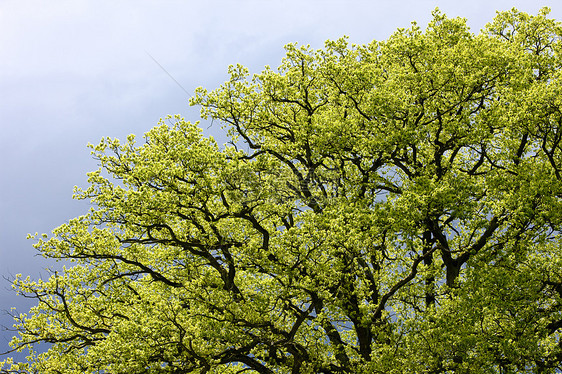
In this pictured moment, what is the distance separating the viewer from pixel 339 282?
19703 mm

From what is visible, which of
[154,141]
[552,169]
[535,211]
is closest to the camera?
[535,211]

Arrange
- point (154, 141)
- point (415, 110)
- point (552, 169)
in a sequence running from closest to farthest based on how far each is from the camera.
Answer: point (552, 169), point (415, 110), point (154, 141)

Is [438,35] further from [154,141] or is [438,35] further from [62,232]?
[62,232]

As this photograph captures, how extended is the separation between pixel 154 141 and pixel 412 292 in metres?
13.6

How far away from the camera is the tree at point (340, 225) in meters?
18.1

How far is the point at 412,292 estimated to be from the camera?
2128cm

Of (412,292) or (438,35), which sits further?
(438,35)

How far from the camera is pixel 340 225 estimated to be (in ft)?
60.4

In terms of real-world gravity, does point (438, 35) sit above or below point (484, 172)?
above

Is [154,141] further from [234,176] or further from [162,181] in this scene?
[234,176]

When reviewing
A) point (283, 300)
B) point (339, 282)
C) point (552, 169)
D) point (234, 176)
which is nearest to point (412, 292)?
point (339, 282)

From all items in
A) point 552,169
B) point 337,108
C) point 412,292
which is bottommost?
point 412,292

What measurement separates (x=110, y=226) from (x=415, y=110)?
15.1m

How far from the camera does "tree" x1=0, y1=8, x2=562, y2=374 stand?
1808cm
